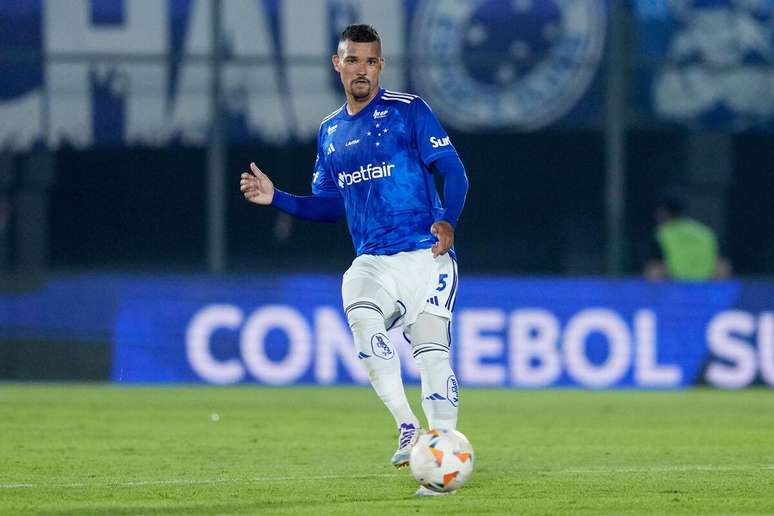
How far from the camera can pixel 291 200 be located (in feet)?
30.7

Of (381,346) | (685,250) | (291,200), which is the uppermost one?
(291,200)

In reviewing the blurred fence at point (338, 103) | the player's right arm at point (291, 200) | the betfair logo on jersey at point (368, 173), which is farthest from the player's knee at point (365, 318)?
the blurred fence at point (338, 103)

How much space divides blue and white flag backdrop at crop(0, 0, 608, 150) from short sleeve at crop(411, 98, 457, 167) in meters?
10.7

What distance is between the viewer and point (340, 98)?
789 inches

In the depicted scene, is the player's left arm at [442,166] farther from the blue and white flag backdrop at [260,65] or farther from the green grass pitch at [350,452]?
the blue and white flag backdrop at [260,65]

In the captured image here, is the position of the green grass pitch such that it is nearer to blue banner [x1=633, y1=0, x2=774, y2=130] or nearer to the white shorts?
the white shorts

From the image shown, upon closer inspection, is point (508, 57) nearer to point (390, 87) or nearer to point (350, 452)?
point (390, 87)

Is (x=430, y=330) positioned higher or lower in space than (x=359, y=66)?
lower

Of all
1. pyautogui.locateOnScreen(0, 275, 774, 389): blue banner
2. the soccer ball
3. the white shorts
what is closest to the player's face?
the white shorts

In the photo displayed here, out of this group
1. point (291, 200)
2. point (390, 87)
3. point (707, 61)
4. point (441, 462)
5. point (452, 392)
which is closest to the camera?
point (441, 462)

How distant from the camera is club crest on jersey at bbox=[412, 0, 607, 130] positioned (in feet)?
63.9

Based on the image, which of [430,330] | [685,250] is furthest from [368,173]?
[685,250]

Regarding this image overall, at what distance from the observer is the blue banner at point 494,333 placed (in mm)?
16312

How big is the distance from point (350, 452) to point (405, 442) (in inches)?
75.1
